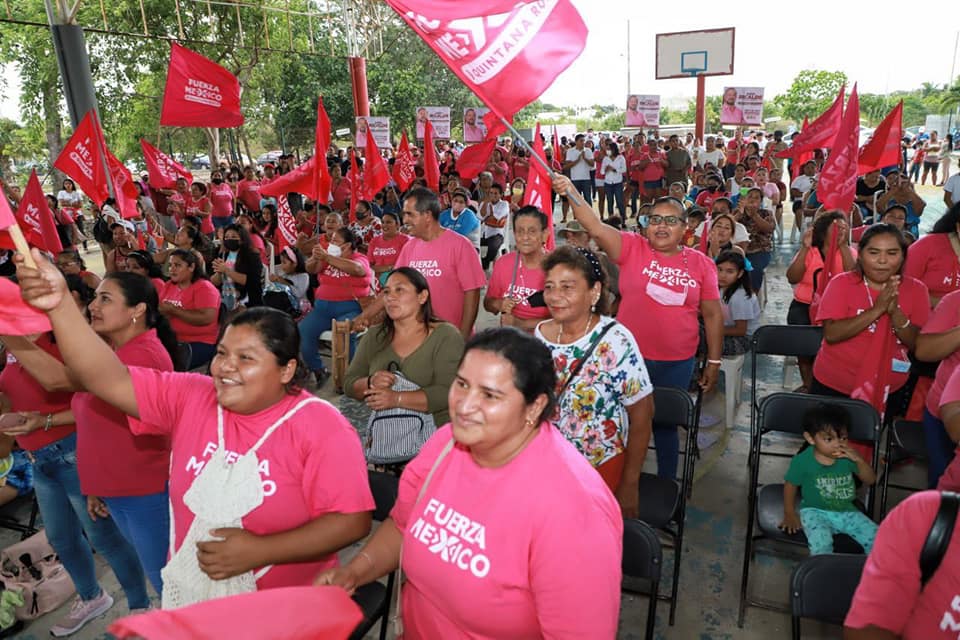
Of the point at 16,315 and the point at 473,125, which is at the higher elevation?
the point at 473,125

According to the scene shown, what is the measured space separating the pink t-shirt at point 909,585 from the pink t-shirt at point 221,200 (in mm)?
11404

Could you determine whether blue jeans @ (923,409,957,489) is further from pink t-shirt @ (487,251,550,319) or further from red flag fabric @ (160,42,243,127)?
red flag fabric @ (160,42,243,127)

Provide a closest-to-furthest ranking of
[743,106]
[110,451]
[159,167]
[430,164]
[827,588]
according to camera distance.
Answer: [827,588], [110,451], [159,167], [430,164], [743,106]

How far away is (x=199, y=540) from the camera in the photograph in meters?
1.93

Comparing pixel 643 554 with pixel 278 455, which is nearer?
pixel 278 455

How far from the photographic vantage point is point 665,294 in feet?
12.3

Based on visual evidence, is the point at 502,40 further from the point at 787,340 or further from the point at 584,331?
the point at 787,340

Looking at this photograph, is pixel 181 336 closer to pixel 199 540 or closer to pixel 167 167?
pixel 199 540

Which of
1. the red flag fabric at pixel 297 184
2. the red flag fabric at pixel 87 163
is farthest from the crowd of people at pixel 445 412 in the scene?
the red flag fabric at pixel 87 163

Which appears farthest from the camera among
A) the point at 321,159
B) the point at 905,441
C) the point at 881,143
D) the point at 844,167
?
the point at 321,159

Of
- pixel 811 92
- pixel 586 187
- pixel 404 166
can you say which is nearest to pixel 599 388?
pixel 404 166

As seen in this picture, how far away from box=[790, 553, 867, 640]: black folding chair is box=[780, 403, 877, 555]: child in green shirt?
94 centimetres

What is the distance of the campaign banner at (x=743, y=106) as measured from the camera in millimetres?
14859

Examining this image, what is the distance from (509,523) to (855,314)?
2.83 m
